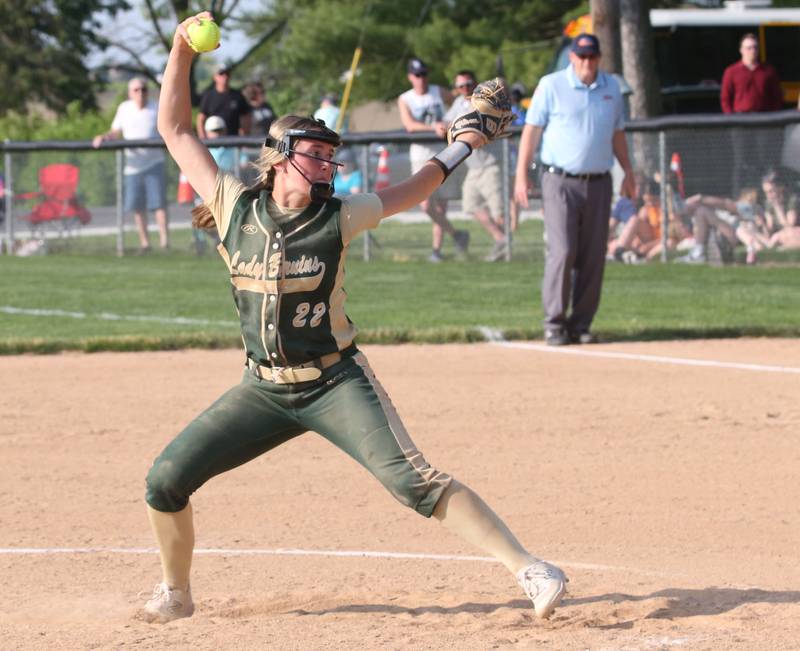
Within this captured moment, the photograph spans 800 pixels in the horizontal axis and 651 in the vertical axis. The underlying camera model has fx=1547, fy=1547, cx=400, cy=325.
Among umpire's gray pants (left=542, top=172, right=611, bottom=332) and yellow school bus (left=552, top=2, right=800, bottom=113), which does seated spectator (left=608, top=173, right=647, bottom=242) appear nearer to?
umpire's gray pants (left=542, top=172, right=611, bottom=332)

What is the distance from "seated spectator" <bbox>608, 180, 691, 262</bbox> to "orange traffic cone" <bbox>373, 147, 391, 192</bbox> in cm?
286

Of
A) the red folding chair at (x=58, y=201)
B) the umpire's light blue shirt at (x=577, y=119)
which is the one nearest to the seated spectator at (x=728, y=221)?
the umpire's light blue shirt at (x=577, y=119)

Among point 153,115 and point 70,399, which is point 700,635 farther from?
point 153,115

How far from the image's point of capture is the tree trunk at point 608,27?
20594 millimetres

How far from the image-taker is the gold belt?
520 centimetres

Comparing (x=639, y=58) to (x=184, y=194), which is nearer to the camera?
(x=184, y=194)

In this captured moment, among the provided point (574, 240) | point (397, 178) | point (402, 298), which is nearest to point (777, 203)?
point (402, 298)

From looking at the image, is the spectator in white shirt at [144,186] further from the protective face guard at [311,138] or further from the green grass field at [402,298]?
the protective face guard at [311,138]

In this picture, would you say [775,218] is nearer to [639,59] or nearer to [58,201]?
[639,59]

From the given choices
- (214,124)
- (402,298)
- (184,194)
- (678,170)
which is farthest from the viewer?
(184,194)

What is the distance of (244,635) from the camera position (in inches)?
204

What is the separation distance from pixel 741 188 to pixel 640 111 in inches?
187

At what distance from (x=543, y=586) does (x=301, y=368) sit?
42.6 inches

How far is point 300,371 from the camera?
5199 mm
